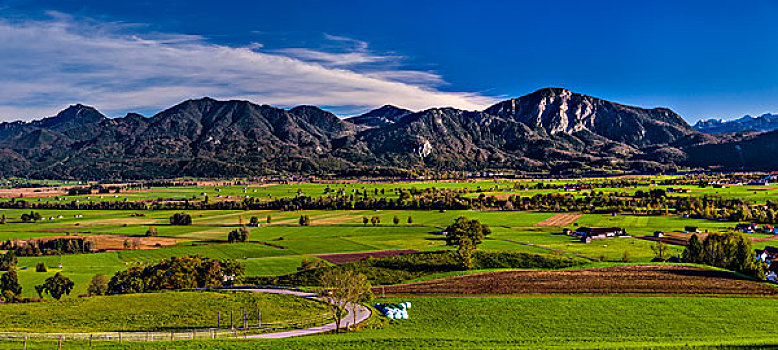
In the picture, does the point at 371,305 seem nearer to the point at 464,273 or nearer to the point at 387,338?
the point at 387,338

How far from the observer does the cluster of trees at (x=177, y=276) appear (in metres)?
66.4

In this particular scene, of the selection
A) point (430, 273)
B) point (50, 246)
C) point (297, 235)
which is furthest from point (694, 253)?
point (50, 246)

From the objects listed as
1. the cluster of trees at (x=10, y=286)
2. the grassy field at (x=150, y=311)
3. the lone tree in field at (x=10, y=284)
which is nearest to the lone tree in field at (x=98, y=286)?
the cluster of trees at (x=10, y=286)

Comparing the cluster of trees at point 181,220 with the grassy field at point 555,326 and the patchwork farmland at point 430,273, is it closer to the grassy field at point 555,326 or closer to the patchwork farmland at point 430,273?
the patchwork farmland at point 430,273

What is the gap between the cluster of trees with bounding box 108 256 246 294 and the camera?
2613 inches

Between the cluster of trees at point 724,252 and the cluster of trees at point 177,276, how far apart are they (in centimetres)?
7348

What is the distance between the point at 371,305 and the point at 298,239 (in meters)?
73.3

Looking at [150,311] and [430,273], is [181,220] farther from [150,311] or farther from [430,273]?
[150,311]

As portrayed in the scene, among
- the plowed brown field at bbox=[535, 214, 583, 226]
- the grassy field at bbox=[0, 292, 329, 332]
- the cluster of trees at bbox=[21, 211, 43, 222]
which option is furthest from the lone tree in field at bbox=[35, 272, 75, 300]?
the plowed brown field at bbox=[535, 214, 583, 226]

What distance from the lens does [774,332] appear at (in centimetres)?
4169

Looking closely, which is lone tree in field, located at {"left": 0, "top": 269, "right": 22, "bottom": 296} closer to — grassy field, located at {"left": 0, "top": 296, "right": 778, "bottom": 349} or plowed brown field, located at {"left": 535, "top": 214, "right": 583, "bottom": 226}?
grassy field, located at {"left": 0, "top": 296, "right": 778, "bottom": 349}

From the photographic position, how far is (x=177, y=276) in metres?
66.5

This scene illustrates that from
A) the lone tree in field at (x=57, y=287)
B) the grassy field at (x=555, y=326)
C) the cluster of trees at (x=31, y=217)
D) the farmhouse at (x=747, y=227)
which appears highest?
the farmhouse at (x=747, y=227)

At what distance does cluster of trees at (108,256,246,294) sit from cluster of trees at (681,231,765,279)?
241 feet
